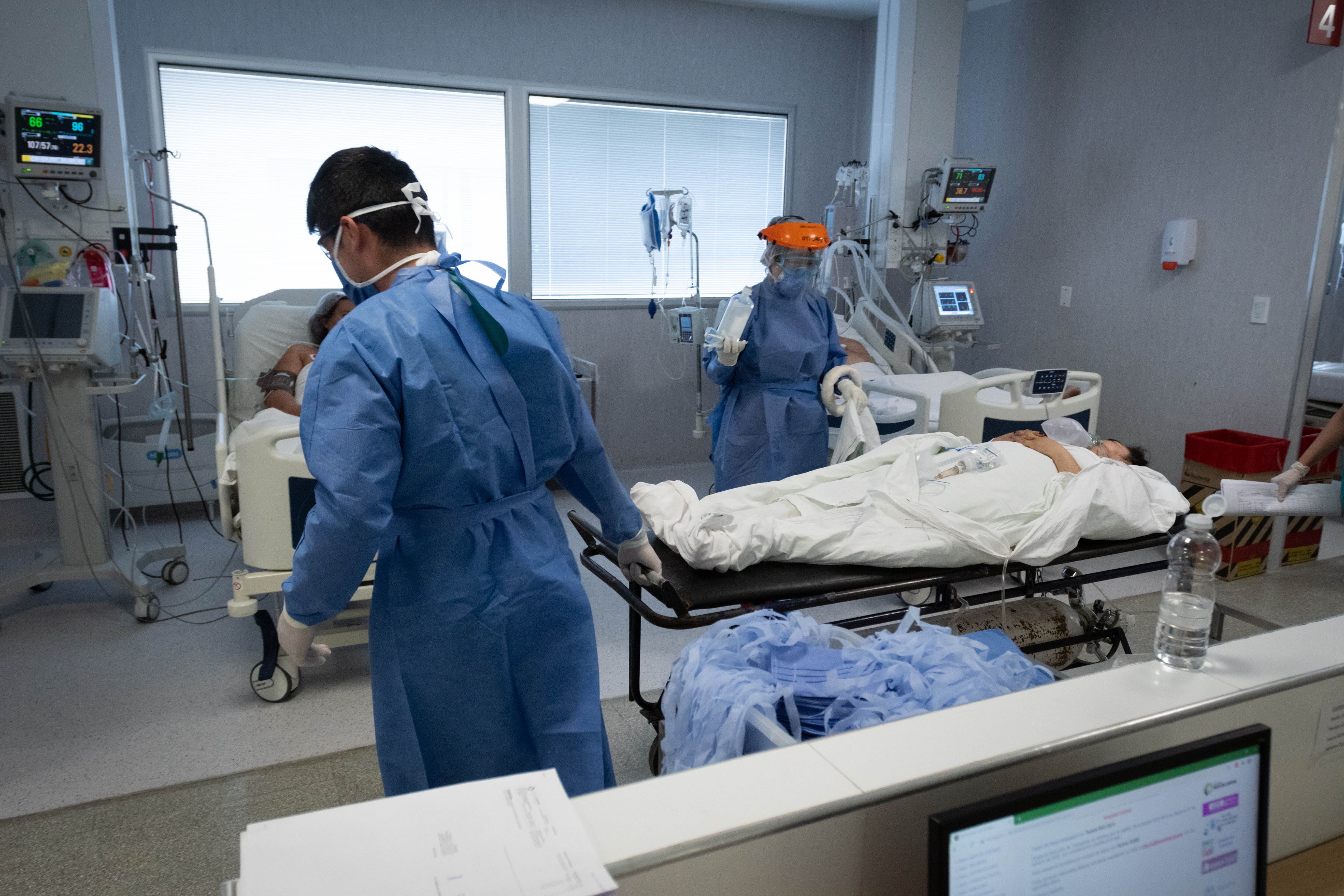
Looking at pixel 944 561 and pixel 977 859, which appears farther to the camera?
pixel 944 561

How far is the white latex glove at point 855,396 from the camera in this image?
3.42 metres

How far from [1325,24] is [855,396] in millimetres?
2486

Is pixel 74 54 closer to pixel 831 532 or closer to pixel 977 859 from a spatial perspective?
pixel 831 532

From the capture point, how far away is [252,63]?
14.7ft

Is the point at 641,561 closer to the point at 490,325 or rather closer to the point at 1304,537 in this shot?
the point at 490,325

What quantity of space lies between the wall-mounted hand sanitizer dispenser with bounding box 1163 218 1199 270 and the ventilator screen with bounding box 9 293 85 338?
4.79 meters

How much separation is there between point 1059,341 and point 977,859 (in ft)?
16.2

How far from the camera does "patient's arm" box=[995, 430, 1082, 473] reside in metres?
2.68

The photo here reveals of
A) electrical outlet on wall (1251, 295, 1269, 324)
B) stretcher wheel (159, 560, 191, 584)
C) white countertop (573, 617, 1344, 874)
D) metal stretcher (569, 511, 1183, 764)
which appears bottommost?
stretcher wheel (159, 560, 191, 584)

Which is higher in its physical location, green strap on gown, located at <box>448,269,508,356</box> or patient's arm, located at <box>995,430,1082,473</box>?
green strap on gown, located at <box>448,269,508,356</box>

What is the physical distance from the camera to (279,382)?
143 inches

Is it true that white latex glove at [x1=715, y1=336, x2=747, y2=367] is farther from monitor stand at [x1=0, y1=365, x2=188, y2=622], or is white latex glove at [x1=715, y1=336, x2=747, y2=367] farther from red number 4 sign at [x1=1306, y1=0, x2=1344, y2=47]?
red number 4 sign at [x1=1306, y1=0, x2=1344, y2=47]

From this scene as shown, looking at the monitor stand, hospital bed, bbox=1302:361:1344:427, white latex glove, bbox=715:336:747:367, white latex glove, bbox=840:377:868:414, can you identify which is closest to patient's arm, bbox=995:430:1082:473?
white latex glove, bbox=840:377:868:414

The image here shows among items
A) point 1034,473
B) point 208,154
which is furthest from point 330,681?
point 208,154
